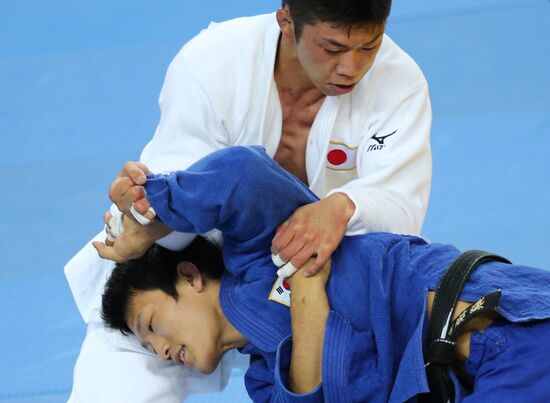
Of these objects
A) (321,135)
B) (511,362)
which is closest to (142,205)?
(321,135)

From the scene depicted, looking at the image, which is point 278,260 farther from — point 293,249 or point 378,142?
point 378,142

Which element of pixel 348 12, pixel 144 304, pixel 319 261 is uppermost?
pixel 348 12

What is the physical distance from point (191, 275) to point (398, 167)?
1.89 feet

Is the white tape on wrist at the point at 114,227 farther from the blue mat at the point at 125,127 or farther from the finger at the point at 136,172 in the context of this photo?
the blue mat at the point at 125,127

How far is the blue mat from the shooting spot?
12.3 ft

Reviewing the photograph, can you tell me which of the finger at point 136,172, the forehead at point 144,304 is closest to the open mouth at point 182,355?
the forehead at point 144,304

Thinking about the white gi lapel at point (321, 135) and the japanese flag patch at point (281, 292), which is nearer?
the japanese flag patch at point (281, 292)

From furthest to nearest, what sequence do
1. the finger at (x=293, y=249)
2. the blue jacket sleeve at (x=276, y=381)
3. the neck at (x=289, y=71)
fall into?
the neck at (x=289, y=71), the finger at (x=293, y=249), the blue jacket sleeve at (x=276, y=381)

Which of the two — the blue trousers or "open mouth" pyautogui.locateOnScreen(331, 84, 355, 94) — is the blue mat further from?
the blue trousers

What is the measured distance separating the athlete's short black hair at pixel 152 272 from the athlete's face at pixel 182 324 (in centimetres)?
2

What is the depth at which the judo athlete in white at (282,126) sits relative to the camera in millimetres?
2648

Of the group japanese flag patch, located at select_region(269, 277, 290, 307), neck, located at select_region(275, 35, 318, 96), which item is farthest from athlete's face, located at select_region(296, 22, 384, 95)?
japanese flag patch, located at select_region(269, 277, 290, 307)

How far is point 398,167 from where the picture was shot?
2.71 metres

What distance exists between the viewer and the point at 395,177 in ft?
8.94
